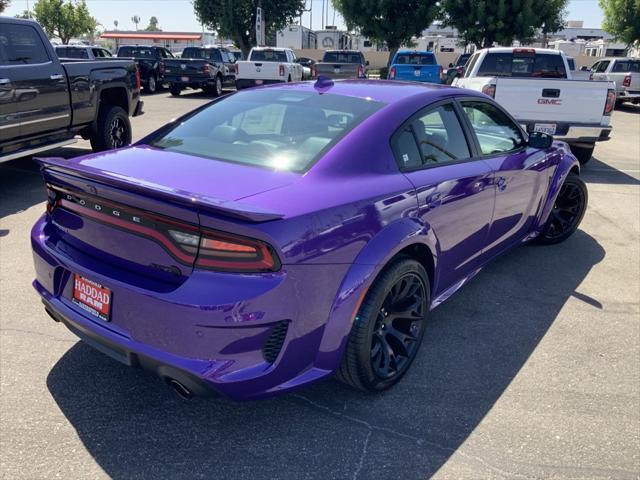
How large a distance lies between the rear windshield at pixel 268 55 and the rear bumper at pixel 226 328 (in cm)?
1889

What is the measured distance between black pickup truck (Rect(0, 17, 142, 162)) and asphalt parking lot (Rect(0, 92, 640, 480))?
306 cm

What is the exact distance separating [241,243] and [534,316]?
267cm

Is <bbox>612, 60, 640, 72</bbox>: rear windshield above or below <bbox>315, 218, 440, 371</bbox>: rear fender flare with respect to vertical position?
above

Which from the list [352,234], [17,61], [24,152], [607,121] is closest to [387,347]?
[352,234]

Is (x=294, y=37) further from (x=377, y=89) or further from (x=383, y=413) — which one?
(x=383, y=413)

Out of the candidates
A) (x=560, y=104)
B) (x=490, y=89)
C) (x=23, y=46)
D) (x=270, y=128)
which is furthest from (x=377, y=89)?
(x=560, y=104)

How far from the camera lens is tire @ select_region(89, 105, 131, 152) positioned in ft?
26.6

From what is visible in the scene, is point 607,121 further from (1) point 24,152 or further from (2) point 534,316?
(1) point 24,152

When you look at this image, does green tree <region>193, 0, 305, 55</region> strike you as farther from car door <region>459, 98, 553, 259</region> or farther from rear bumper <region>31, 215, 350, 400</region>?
rear bumper <region>31, 215, 350, 400</region>

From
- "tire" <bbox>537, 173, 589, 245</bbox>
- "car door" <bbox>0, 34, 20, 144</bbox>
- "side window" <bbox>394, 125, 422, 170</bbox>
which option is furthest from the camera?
"car door" <bbox>0, 34, 20, 144</bbox>

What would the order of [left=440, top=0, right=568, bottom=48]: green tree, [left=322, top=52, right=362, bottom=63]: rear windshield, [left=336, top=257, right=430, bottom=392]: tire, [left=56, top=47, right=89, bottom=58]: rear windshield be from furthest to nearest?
[left=440, top=0, right=568, bottom=48]: green tree < [left=322, top=52, right=362, bottom=63]: rear windshield < [left=56, top=47, right=89, bottom=58]: rear windshield < [left=336, top=257, right=430, bottom=392]: tire

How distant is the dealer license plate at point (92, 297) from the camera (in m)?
2.46

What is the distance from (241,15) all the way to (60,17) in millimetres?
26218

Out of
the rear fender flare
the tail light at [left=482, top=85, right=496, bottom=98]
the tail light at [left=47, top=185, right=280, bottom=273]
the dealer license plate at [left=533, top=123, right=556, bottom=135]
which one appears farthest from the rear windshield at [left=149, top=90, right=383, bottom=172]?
the dealer license plate at [left=533, top=123, right=556, bottom=135]
